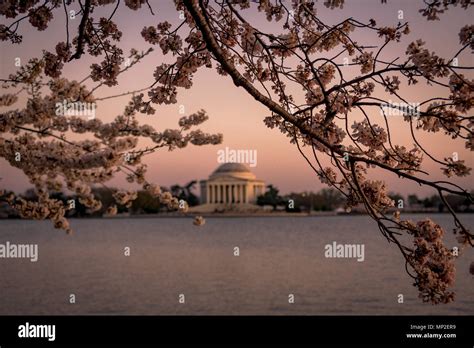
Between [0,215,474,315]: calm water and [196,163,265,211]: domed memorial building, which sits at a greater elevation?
[196,163,265,211]: domed memorial building

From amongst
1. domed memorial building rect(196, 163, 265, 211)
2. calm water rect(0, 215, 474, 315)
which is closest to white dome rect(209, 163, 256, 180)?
domed memorial building rect(196, 163, 265, 211)

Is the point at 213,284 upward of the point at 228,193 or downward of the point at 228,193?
downward

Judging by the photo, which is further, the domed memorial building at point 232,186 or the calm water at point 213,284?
the domed memorial building at point 232,186

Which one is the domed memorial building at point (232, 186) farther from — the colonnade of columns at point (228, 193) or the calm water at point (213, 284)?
the calm water at point (213, 284)

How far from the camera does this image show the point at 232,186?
92.4m

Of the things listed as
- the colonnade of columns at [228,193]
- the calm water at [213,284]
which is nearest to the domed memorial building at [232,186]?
the colonnade of columns at [228,193]

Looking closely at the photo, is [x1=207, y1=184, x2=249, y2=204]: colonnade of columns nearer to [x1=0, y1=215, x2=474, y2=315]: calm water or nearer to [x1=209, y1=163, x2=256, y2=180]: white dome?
[x1=209, y1=163, x2=256, y2=180]: white dome

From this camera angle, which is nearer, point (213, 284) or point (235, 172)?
point (213, 284)

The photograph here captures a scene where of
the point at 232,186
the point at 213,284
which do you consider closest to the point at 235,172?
the point at 232,186

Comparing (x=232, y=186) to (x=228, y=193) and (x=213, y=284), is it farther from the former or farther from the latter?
(x=213, y=284)

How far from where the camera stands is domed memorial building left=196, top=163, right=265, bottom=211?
3600 inches

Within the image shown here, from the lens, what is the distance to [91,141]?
8.21 meters

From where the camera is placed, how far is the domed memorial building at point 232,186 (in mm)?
91438
